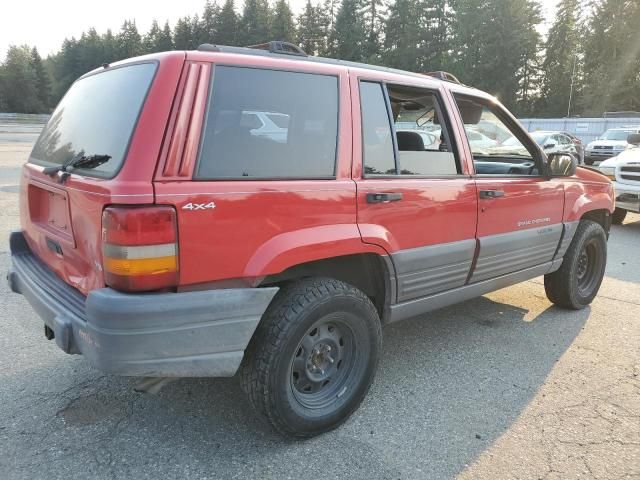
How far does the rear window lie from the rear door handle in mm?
1232

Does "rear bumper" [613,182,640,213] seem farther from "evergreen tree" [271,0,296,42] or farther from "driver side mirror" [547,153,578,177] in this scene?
"evergreen tree" [271,0,296,42]

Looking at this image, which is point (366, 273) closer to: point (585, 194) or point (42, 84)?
point (585, 194)

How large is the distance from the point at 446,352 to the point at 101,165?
2.69 m

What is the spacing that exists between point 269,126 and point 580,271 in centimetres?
372

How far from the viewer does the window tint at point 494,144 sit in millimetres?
3656

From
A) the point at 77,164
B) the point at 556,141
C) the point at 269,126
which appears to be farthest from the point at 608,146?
the point at 77,164

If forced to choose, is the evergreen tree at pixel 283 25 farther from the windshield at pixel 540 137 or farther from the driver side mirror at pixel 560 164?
the driver side mirror at pixel 560 164

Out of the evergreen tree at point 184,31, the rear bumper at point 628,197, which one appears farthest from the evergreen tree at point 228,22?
the rear bumper at point 628,197

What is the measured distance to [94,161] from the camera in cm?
228

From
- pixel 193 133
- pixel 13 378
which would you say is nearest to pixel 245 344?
pixel 193 133

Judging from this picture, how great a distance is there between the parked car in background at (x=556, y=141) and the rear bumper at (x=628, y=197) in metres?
8.06

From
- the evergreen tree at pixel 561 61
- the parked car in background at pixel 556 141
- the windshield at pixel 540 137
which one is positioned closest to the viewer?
the parked car in background at pixel 556 141

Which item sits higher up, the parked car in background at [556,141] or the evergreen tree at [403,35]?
the evergreen tree at [403,35]

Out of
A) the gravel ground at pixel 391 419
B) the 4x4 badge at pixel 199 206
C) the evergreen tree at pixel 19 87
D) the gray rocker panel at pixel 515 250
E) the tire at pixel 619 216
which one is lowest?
the gravel ground at pixel 391 419
